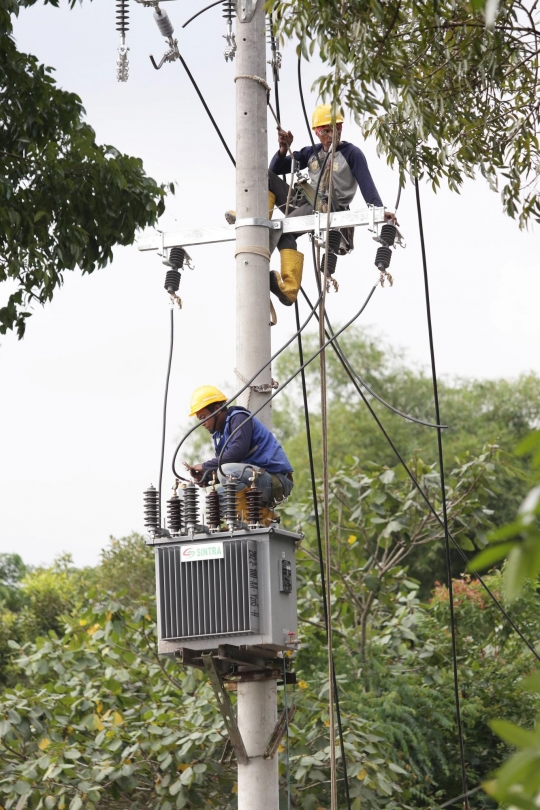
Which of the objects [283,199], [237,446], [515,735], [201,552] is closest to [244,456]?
[237,446]

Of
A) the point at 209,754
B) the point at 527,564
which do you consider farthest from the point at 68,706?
the point at 527,564

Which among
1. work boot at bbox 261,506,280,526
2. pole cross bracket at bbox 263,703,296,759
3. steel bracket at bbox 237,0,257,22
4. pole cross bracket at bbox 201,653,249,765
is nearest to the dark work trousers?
steel bracket at bbox 237,0,257,22

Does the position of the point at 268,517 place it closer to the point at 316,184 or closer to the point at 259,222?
the point at 259,222

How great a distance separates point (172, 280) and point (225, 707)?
7.63 ft

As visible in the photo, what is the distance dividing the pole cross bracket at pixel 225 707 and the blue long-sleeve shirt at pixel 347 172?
99.4 inches

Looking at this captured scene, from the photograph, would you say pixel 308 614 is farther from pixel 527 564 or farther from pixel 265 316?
pixel 527 564

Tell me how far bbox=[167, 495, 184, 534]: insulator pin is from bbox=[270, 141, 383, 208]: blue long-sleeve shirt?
1963mm

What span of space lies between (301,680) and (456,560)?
13.6 m

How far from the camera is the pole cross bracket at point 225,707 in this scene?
526 centimetres

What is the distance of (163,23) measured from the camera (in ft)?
22.7

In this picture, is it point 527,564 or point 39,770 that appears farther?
point 39,770

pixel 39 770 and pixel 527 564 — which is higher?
pixel 527 564

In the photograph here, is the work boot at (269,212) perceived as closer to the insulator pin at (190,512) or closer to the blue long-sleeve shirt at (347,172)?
the blue long-sleeve shirt at (347,172)

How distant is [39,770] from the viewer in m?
7.99
